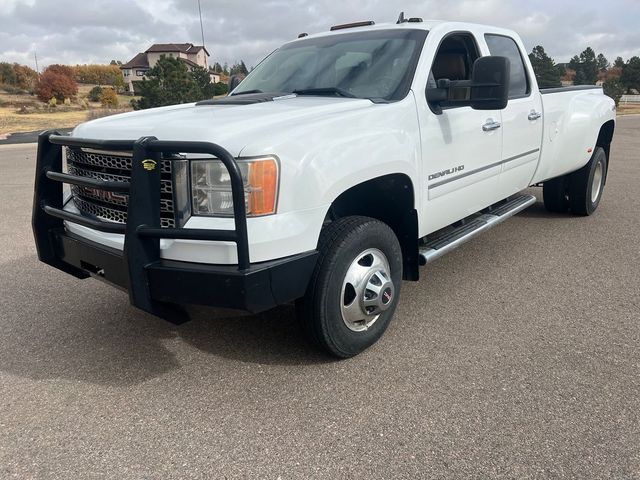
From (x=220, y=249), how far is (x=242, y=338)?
120 cm

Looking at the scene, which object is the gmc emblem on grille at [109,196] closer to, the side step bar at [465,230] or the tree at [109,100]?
the side step bar at [465,230]

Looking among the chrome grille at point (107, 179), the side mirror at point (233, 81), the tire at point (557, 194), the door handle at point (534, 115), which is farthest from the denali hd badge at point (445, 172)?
the tire at point (557, 194)

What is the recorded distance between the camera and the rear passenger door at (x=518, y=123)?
466 cm

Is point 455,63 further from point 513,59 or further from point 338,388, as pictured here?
point 338,388

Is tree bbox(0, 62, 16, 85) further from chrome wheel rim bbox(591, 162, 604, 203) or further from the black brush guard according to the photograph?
the black brush guard

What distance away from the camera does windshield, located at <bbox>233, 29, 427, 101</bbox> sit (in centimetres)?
367

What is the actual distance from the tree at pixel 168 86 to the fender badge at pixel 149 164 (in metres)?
32.7

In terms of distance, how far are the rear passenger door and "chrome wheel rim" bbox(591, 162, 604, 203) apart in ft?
6.28

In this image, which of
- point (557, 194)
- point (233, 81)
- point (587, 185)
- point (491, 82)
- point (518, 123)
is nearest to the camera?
point (491, 82)

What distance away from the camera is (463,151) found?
13.1ft

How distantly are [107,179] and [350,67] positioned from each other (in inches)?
72.4

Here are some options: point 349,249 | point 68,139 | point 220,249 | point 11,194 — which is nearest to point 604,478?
point 349,249

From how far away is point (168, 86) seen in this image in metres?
35.8

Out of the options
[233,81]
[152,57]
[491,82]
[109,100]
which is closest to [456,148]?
→ [491,82]
